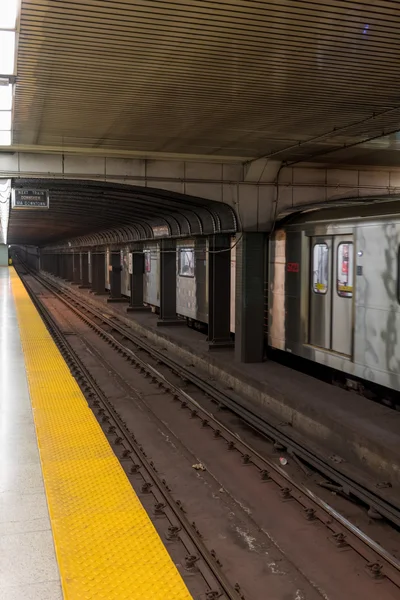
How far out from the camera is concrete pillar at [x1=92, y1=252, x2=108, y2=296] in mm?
30172

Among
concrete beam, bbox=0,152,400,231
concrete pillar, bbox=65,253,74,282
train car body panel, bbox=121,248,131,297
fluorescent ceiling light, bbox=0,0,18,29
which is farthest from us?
concrete pillar, bbox=65,253,74,282

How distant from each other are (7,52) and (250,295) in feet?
23.6

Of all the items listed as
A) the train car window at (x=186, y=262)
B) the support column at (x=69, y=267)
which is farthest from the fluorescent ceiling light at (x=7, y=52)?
the support column at (x=69, y=267)

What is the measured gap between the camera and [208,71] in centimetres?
545

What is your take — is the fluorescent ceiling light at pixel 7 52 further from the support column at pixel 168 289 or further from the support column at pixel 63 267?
the support column at pixel 63 267

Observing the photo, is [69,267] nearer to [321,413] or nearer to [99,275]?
[99,275]

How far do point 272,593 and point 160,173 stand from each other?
7860 mm

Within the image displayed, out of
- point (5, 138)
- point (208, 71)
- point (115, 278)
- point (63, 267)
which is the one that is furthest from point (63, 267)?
point (208, 71)

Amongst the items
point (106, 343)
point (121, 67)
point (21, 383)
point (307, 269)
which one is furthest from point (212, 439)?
point (106, 343)

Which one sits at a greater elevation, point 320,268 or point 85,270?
point 320,268

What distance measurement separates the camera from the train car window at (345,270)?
865 cm

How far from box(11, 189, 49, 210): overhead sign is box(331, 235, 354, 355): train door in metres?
6.10

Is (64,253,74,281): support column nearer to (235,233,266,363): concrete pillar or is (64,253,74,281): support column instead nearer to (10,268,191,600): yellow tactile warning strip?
(235,233,266,363): concrete pillar

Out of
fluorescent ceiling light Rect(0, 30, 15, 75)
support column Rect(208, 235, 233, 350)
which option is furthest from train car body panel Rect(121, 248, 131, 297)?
fluorescent ceiling light Rect(0, 30, 15, 75)
